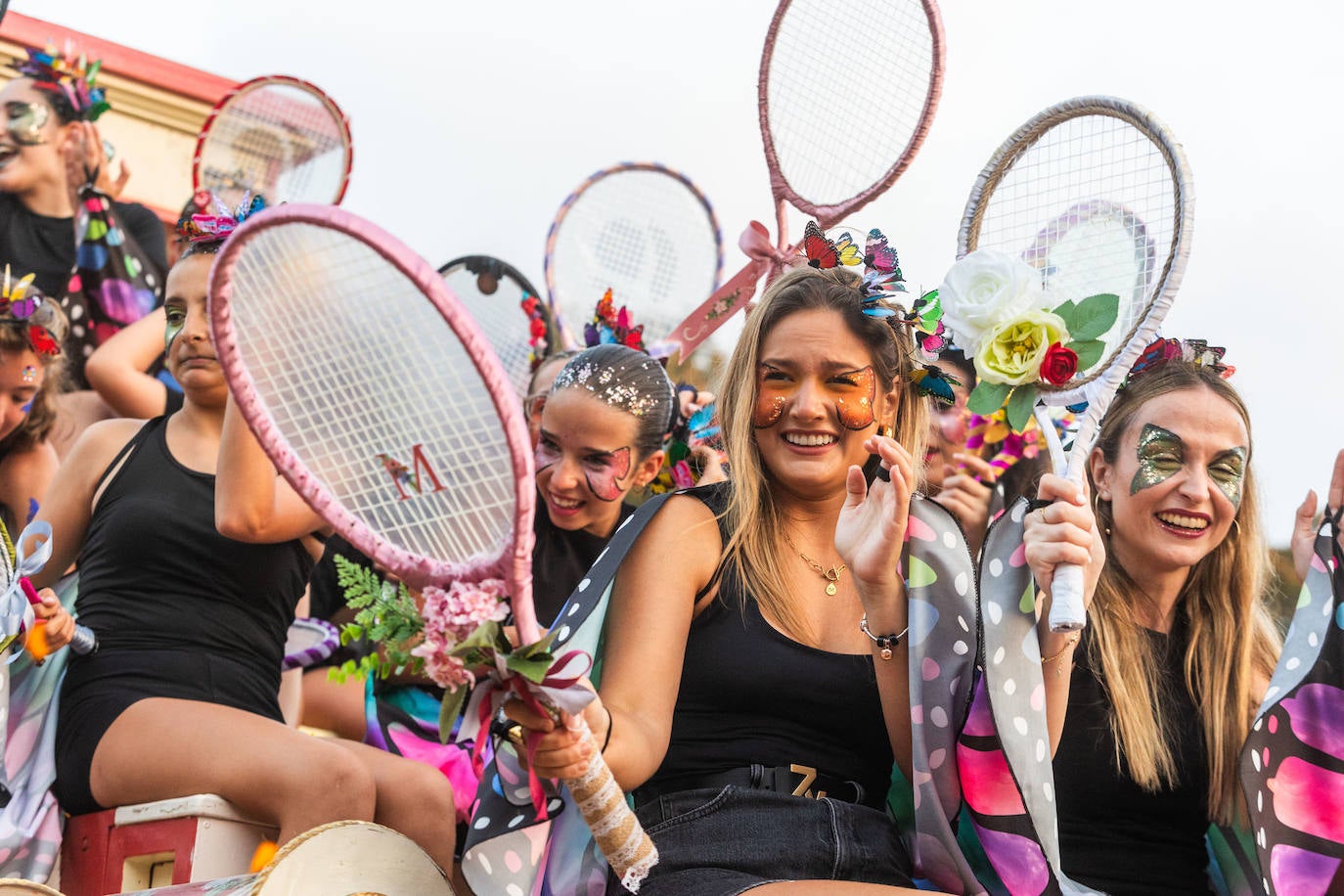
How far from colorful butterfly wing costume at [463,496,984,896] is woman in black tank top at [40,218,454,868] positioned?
95 centimetres

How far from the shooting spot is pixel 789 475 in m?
2.97

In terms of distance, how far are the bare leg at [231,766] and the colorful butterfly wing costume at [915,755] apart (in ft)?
2.91

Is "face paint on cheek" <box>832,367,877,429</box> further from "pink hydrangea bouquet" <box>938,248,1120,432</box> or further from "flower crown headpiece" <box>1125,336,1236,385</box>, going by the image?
"flower crown headpiece" <box>1125,336,1236,385</box>

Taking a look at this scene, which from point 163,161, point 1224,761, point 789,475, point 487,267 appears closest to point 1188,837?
point 1224,761

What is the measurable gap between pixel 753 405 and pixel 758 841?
98 centimetres

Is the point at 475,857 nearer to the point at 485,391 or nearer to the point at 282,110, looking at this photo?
the point at 485,391

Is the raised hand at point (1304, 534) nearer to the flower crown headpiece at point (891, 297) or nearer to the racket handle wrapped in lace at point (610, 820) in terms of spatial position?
the flower crown headpiece at point (891, 297)

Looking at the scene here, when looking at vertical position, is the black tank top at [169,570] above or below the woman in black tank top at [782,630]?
below

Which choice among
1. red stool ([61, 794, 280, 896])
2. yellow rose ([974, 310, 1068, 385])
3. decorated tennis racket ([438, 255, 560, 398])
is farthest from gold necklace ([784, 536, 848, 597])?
decorated tennis racket ([438, 255, 560, 398])

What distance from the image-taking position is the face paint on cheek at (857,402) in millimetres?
2961

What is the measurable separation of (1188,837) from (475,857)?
5.68ft

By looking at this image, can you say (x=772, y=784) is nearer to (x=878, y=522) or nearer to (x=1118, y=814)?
(x=878, y=522)

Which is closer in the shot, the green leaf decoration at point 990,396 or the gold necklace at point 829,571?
the green leaf decoration at point 990,396

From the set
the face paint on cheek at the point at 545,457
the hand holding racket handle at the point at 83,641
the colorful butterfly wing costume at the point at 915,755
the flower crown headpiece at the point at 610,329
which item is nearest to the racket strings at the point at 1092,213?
the colorful butterfly wing costume at the point at 915,755
